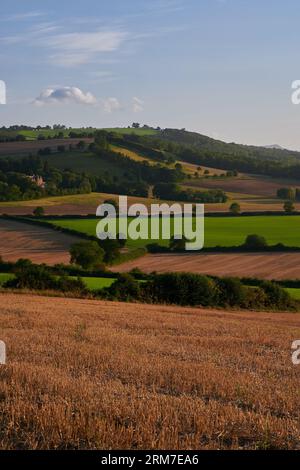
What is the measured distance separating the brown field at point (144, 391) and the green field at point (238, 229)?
49.9 m

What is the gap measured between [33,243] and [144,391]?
59.6 m

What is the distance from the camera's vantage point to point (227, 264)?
180ft

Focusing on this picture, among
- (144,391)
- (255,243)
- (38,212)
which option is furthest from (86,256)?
(144,391)

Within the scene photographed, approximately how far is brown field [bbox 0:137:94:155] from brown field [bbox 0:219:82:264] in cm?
6462

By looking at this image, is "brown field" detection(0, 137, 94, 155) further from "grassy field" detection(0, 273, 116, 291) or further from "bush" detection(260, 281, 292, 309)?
"bush" detection(260, 281, 292, 309)

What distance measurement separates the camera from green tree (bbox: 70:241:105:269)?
51938 millimetres

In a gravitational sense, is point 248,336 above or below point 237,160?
below

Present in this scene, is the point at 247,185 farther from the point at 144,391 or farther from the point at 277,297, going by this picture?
the point at 144,391

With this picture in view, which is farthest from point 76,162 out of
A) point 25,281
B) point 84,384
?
point 84,384

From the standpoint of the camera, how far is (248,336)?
1859 centimetres

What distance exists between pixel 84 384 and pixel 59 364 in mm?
2311

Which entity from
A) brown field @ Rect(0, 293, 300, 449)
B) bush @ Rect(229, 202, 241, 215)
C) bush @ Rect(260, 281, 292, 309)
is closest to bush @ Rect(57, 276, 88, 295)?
bush @ Rect(260, 281, 292, 309)
